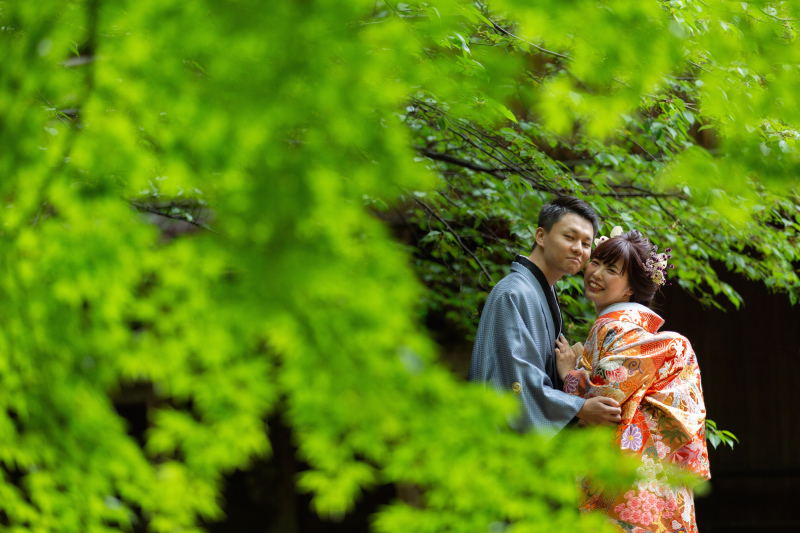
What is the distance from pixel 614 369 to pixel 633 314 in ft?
0.83

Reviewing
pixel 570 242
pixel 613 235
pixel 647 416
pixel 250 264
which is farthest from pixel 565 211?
pixel 250 264

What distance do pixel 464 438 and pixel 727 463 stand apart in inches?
225

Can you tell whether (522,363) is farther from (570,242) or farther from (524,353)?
(570,242)

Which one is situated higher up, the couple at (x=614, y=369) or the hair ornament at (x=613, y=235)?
the hair ornament at (x=613, y=235)

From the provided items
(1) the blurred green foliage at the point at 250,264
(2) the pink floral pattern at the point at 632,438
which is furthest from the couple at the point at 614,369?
(1) the blurred green foliage at the point at 250,264

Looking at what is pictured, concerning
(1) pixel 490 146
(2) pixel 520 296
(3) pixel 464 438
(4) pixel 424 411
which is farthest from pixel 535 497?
(1) pixel 490 146

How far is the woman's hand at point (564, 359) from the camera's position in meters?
3.02

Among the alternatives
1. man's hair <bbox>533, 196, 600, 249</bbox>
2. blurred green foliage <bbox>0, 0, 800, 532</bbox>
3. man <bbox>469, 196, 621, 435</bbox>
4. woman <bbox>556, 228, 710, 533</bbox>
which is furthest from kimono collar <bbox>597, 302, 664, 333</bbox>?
blurred green foliage <bbox>0, 0, 800, 532</bbox>

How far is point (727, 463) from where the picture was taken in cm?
632

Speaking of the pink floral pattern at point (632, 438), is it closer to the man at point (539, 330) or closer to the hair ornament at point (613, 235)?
the man at point (539, 330)

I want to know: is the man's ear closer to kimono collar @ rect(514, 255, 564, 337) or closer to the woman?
kimono collar @ rect(514, 255, 564, 337)

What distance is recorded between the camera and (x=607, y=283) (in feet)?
9.53

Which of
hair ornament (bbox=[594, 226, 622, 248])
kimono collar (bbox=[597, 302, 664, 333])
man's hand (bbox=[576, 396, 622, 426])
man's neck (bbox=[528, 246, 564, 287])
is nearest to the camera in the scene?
man's hand (bbox=[576, 396, 622, 426])

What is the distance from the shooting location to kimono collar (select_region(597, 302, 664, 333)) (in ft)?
9.34
